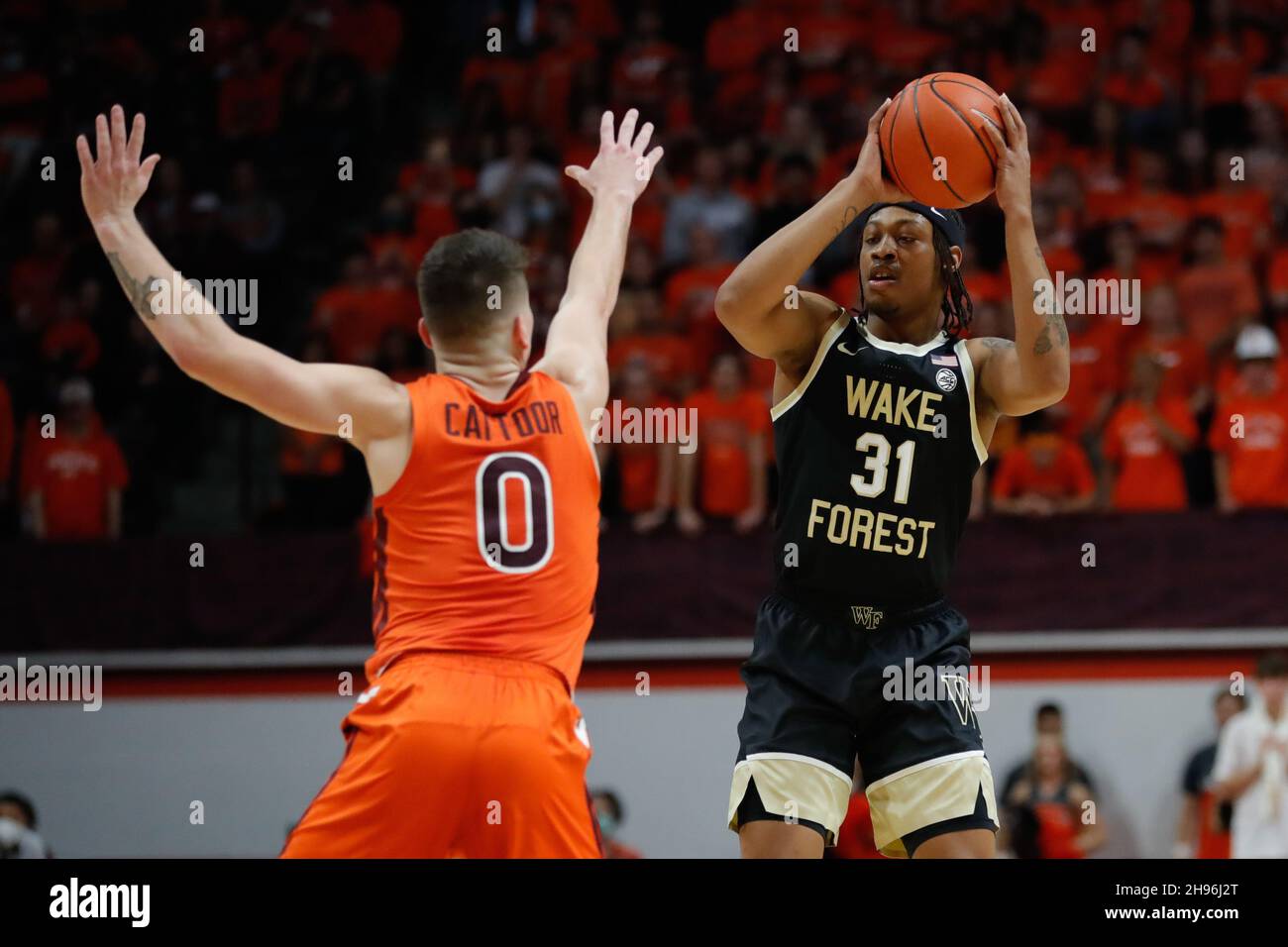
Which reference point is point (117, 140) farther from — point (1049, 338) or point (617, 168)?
point (1049, 338)

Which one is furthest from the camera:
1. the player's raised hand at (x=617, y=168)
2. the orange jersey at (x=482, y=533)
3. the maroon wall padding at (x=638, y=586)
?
the maroon wall padding at (x=638, y=586)

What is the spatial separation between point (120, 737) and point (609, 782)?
9.45 ft

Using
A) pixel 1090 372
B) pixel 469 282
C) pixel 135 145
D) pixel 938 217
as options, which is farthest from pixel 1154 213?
pixel 135 145

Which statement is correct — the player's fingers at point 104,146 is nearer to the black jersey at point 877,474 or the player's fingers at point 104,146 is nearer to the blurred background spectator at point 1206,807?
the black jersey at point 877,474

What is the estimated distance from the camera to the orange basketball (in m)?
4.68

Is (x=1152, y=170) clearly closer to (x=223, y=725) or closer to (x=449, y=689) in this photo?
(x=223, y=725)

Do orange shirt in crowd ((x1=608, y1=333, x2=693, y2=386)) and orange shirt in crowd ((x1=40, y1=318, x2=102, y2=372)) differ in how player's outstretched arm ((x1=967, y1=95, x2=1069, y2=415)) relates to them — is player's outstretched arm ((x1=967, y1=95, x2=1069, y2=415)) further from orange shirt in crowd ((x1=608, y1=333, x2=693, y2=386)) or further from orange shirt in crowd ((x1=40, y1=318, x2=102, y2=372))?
orange shirt in crowd ((x1=40, y1=318, x2=102, y2=372))

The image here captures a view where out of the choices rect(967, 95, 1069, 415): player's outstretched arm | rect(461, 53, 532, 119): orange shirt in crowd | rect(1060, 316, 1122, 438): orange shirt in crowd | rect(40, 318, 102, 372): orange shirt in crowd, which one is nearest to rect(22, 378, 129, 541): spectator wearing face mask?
rect(40, 318, 102, 372): orange shirt in crowd

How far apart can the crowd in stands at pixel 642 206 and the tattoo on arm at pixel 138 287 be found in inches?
240

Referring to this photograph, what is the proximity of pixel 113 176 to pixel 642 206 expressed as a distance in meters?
8.64

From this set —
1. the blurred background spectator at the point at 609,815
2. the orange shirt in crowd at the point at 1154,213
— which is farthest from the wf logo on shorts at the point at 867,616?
the orange shirt in crowd at the point at 1154,213

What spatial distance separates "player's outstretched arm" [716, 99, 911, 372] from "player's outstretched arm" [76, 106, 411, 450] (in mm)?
1143

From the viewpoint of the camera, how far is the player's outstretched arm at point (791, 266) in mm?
4570

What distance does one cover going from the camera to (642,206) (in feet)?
40.5
